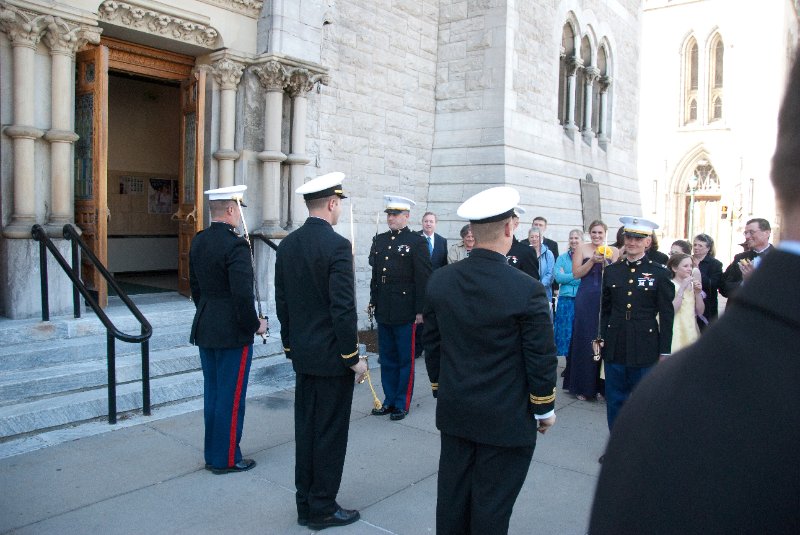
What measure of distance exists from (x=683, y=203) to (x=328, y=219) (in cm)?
4080

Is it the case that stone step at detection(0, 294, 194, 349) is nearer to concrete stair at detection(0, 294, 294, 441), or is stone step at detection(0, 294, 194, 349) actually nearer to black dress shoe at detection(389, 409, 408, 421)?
concrete stair at detection(0, 294, 294, 441)

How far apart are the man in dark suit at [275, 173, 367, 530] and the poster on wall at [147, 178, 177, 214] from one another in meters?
9.53

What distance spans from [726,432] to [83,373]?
605 centimetres

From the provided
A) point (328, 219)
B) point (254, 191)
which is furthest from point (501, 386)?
point (254, 191)

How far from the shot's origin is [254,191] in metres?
8.52

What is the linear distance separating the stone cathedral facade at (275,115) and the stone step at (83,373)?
2.79 feet

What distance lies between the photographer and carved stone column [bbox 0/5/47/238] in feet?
20.3

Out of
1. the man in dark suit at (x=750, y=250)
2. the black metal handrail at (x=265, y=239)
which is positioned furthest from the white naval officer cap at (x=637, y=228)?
the black metal handrail at (x=265, y=239)

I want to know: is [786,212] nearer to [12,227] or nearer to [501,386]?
[501,386]

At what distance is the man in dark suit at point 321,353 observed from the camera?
3.87m

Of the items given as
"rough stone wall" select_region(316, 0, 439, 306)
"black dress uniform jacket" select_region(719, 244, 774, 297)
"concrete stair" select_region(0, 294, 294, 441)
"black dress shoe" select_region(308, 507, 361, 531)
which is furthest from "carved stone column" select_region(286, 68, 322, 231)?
"black dress shoe" select_region(308, 507, 361, 531)

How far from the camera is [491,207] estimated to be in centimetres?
314

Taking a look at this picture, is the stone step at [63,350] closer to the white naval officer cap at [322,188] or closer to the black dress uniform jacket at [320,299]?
the black dress uniform jacket at [320,299]

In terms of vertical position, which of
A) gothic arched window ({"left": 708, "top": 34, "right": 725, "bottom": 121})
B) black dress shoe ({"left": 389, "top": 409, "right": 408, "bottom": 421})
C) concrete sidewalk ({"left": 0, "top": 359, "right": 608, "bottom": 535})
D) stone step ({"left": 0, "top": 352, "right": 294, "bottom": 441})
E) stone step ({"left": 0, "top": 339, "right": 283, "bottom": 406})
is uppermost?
gothic arched window ({"left": 708, "top": 34, "right": 725, "bottom": 121})
